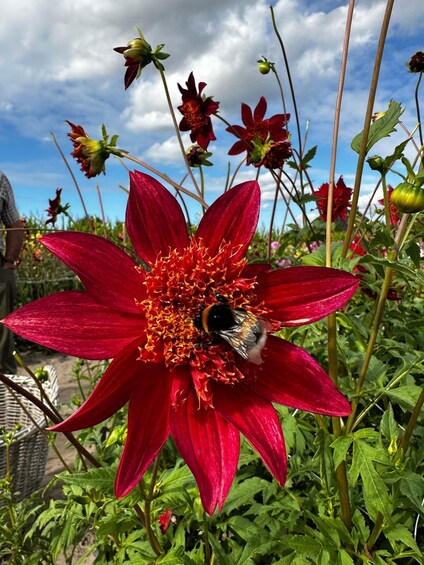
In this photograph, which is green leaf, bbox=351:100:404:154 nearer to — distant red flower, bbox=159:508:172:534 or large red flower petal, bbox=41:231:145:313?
large red flower petal, bbox=41:231:145:313

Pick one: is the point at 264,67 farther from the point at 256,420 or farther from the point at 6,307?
the point at 6,307

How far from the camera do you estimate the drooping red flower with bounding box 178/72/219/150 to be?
5.37ft

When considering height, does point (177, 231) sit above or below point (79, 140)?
below

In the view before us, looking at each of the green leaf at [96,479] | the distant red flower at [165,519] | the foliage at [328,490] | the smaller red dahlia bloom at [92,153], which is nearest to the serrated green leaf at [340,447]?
the foliage at [328,490]

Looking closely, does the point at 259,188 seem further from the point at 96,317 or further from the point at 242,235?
the point at 96,317

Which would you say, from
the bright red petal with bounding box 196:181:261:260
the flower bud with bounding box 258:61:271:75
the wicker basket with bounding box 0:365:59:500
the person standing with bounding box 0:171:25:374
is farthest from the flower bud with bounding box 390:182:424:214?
the person standing with bounding box 0:171:25:374

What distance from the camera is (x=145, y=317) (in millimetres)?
694

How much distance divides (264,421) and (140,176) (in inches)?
15.2

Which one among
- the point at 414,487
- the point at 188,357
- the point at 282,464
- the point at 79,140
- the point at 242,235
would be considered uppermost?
the point at 79,140

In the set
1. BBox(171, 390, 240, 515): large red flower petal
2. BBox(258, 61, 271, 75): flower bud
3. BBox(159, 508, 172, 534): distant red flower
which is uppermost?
BBox(258, 61, 271, 75): flower bud

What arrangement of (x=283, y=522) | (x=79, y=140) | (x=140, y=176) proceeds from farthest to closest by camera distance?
1. (x=79, y=140)
2. (x=283, y=522)
3. (x=140, y=176)

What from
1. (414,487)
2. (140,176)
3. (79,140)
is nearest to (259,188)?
(140,176)

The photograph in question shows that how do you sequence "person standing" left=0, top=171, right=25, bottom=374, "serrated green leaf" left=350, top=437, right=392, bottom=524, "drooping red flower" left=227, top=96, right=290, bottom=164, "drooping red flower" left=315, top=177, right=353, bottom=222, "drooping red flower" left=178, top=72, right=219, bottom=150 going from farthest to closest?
"person standing" left=0, top=171, right=25, bottom=374
"drooping red flower" left=315, top=177, right=353, bottom=222
"drooping red flower" left=227, top=96, right=290, bottom=164
"drooping red flower" left=178, top=72, right=219, bottom=150
"serrated green leaf" left=350, top=437, right=392, bottom=524

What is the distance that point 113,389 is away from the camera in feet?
2.08
